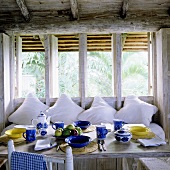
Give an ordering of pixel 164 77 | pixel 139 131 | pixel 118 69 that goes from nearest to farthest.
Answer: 1. pixel 139 131
2. pixel 164 77
3. pixel 118 69

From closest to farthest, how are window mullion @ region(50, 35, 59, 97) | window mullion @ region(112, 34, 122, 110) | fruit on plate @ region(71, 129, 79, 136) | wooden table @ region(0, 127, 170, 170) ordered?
wooden table @ region(0, 127, 170, 170)
fruit on plate @ region(71, 129, 79, 136)
window mullion @ region(112, 34, 122, 110)
window mullion @ region(50, 35, 59, 97)

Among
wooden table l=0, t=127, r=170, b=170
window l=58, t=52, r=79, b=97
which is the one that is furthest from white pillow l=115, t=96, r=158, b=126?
wooden table l=0, t=127, r=170, b=170

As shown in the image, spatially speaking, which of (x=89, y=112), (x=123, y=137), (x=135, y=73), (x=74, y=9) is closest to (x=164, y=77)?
(x=135, y=73)

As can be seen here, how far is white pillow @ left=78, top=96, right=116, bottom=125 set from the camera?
138 inches

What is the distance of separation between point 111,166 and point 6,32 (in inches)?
103

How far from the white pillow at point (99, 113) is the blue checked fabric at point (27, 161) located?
2.19 m

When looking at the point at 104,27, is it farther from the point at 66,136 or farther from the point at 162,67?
the point at 66,136

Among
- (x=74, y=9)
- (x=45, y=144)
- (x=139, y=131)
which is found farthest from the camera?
(x=74, y=9)

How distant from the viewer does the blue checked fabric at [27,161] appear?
4.39 feet

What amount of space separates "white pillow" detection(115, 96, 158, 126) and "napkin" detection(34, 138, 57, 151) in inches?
67.7

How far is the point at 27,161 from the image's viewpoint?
1356mm

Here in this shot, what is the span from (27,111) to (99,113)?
116cm

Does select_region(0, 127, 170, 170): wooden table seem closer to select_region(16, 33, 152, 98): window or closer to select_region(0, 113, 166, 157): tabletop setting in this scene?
select_region(0, 113, 166, 157): tabletop setting

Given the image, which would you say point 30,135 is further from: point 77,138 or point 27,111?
point 27,111
